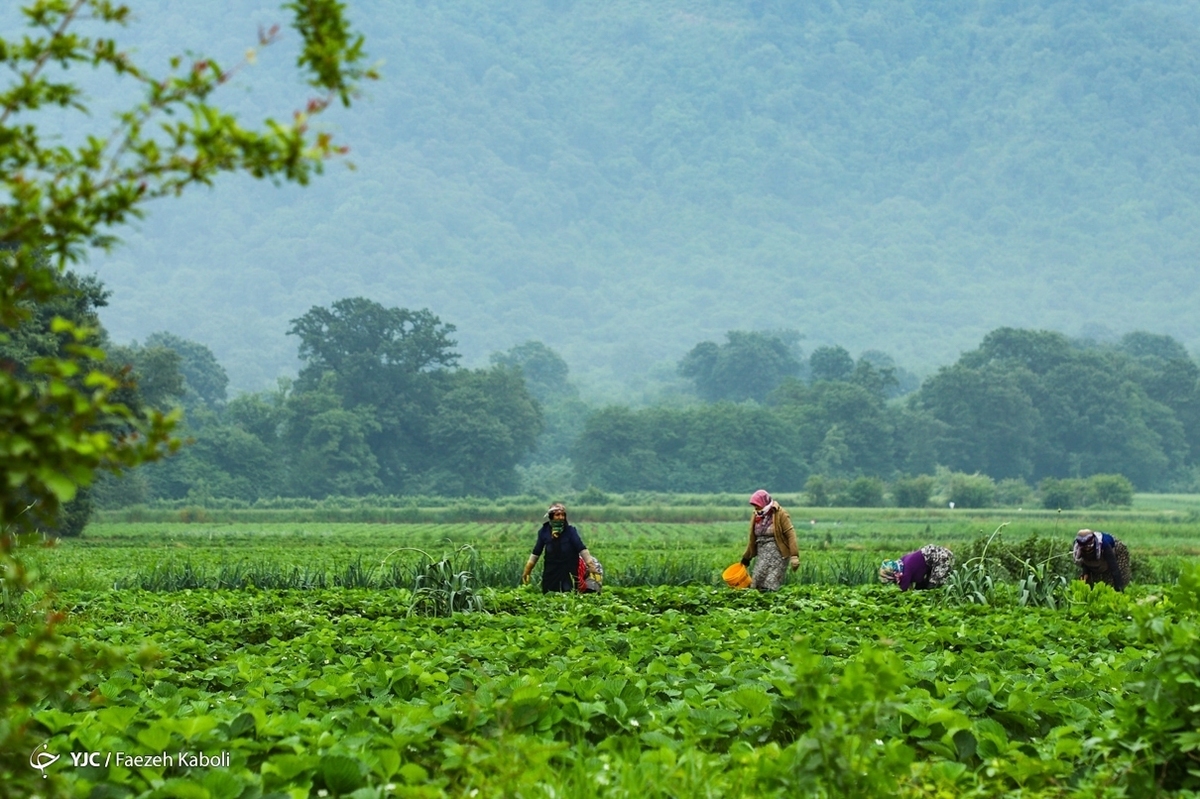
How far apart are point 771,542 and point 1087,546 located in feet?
11.0

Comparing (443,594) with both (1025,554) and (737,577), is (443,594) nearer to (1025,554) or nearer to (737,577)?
(737,577)

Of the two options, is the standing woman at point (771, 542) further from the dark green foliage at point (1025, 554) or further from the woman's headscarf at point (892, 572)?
the dark green foliage at point (1025, 554)

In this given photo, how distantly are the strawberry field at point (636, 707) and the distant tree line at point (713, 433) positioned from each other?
2372 inches

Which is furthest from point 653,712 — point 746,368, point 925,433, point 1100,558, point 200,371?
point 746,368

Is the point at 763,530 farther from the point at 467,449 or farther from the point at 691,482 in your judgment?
the point at 691,482

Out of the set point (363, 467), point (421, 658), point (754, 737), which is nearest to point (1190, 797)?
point (754, 737)

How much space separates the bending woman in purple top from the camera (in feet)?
42.7

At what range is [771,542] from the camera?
12711 millimetres

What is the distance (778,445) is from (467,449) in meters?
23.5

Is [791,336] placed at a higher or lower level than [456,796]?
higher

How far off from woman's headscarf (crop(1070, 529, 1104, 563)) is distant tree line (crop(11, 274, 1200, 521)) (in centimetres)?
5569

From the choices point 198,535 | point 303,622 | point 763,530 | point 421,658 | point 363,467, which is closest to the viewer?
A: point 421,658

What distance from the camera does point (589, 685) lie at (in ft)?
18.6

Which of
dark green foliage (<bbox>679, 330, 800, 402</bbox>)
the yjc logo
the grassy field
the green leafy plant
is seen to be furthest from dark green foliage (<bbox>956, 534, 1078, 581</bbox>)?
dark green foliage (<bbox>679, 330, 800, 402</bbox>)
